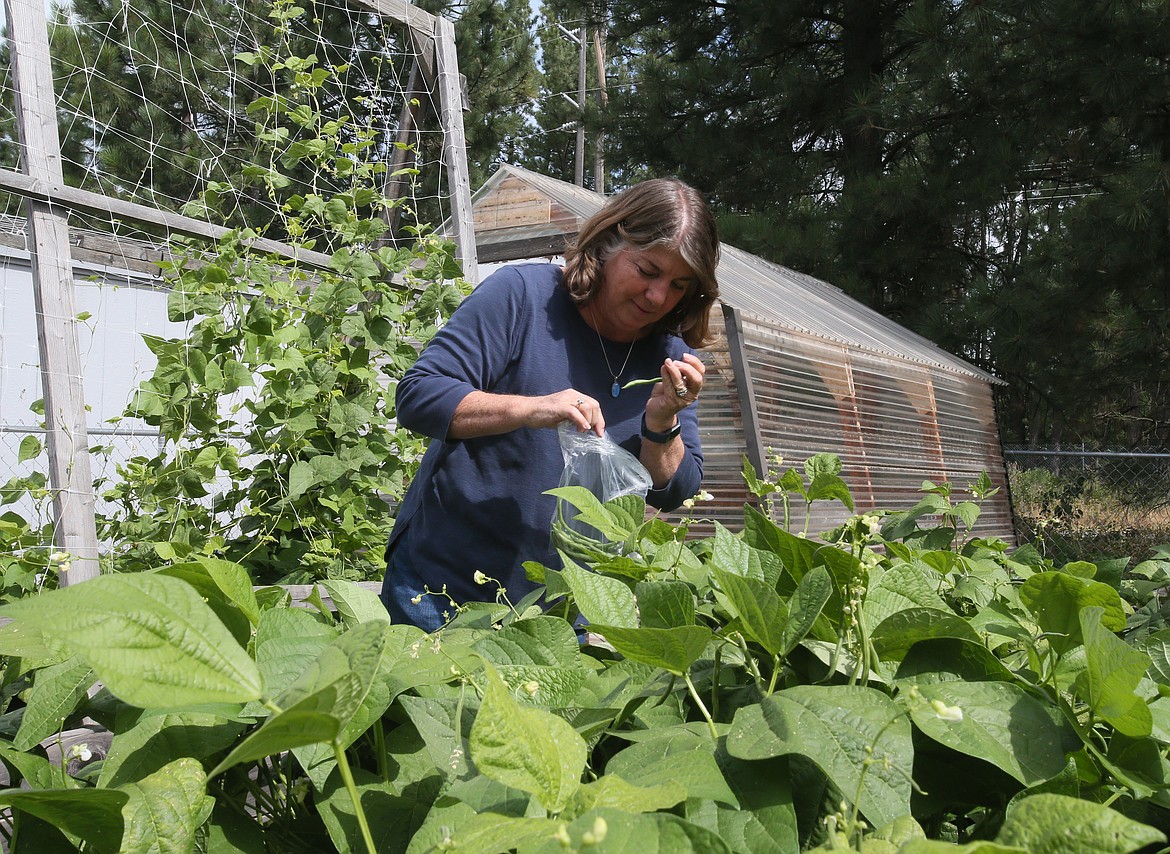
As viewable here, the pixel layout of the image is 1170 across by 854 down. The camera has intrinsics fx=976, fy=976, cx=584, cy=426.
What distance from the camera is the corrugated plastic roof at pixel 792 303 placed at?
5.14 metres

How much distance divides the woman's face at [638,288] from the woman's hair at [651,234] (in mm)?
16

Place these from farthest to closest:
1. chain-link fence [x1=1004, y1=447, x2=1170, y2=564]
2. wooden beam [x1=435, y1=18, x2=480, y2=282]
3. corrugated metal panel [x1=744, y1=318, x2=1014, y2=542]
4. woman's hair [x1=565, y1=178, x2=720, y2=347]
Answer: chain-link fence [x1=1004, y1=447, x2=1170, y2=564] < corrugated metal panel [x1=744, y1=318, x2=1014, y2=542] < wooden beam [x1=435, y1=18, x2=480, y2=282] < woman's hair [x1=565, y1=178, x2=720, y2=347]

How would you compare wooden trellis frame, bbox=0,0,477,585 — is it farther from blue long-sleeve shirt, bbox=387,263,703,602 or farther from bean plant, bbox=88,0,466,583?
blue long-sleeve shirt, bbox=387,263,703,602

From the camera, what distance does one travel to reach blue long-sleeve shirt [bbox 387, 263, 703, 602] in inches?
72.9

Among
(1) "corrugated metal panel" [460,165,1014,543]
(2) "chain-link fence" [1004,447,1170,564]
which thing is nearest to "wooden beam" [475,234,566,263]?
(1) "corrugated metal panel" [460,165,1014,543]

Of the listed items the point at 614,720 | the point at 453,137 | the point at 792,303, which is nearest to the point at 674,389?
the point at 614,720

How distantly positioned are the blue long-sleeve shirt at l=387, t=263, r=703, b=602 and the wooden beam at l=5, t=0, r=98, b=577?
124 centimetres

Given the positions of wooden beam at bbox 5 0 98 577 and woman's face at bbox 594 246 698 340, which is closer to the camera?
woman's face at bbox 594 246 698 340

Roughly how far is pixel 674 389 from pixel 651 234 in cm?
40

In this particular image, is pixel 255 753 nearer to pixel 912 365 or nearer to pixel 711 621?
pixel 711 621

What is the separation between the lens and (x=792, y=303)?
6.02 m

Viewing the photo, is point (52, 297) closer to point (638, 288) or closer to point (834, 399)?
point (638, 288)

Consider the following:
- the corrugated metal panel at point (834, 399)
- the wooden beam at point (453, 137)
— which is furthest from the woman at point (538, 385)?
the wooden beam at point (453, 137)

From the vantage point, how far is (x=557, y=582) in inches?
30.5
